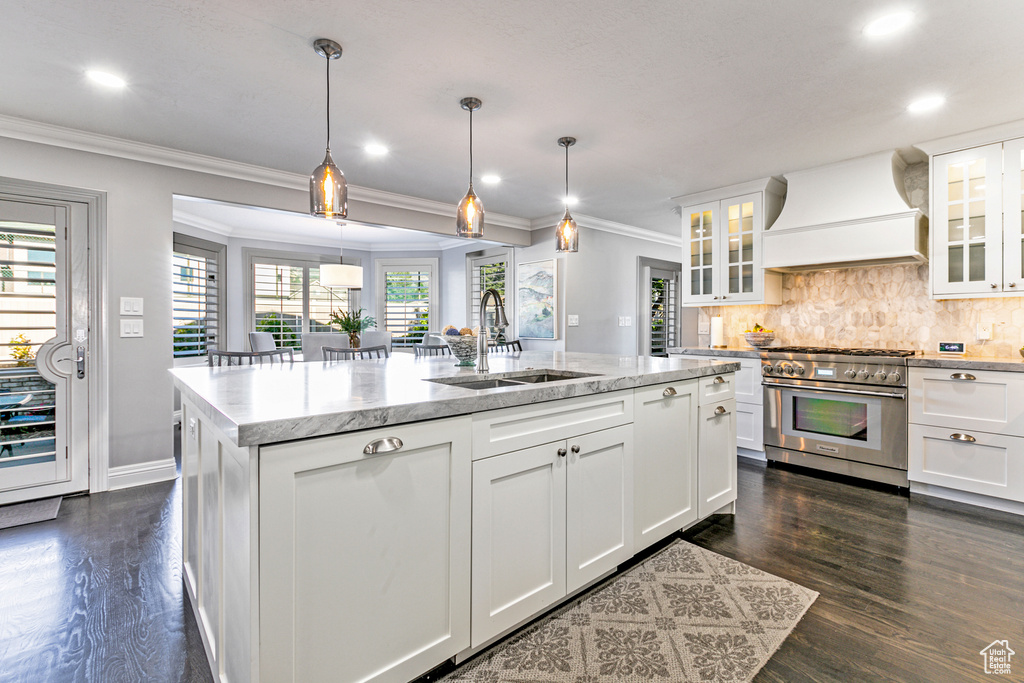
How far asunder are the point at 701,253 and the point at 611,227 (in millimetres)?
1519

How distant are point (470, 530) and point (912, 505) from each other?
10.1ft

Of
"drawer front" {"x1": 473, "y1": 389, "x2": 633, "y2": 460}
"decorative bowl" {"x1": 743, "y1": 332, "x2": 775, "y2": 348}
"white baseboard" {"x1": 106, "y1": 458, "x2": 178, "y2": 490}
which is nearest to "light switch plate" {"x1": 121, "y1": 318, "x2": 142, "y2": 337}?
"white baseboard" {"x1": 106, "y1": 458, "x2": 178, "y2": 490}

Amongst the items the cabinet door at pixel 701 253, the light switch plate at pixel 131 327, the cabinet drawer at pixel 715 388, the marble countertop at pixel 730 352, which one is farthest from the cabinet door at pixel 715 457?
the light switch plate at pixel 131 327

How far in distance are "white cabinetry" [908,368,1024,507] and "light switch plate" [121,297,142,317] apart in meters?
5.38

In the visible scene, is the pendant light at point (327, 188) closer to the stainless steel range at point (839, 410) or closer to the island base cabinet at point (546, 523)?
the island base cabinet at point (546, 523)

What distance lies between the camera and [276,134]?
3.13 meters

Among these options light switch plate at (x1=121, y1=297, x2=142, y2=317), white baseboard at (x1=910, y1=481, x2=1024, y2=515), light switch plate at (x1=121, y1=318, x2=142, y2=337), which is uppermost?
light switch plate at (x1=121, y1=297, x2=142, y2=317)

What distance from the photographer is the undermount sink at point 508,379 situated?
6.59ft

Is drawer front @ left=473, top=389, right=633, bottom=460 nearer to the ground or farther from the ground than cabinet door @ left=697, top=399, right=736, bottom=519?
farther from the ground

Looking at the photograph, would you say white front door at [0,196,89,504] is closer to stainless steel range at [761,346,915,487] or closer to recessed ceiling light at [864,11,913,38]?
recessed ceiling light at [864,11,913,38]

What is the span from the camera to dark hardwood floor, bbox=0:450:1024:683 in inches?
61.8

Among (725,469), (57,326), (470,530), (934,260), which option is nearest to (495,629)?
(470,530)

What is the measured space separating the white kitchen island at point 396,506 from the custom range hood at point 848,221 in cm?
238

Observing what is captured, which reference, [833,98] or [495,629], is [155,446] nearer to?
[495,629]
